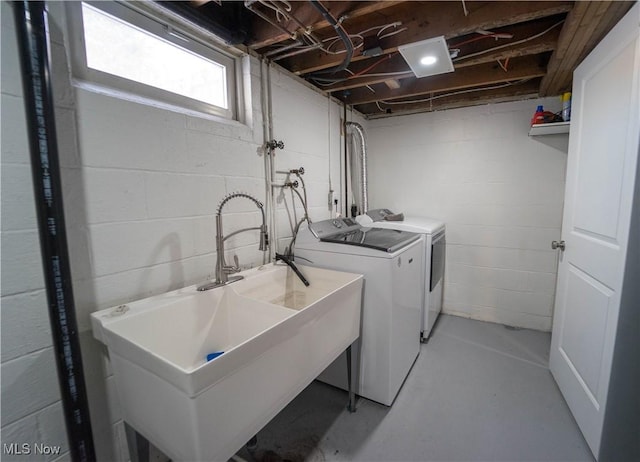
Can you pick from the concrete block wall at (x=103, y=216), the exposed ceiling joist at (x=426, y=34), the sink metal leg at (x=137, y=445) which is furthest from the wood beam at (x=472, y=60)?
the sink metal leg at (x=137, y=445)

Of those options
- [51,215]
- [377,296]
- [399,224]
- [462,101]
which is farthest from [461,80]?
[51,215]

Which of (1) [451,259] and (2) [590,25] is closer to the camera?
(2) [590,25]

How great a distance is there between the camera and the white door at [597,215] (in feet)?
4.20

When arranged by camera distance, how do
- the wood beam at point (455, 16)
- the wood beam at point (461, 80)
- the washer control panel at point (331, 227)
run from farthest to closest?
the wood beam at point (461, 80)
the washer control panel at point (331, 227)
the wood beam at point (455, 16)

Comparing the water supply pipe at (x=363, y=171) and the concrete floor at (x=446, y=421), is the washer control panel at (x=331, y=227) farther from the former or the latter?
the concrete floor at (x=446, y=421)

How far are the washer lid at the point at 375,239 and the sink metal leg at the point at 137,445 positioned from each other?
4.22 feet

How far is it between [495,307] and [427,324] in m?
0.90

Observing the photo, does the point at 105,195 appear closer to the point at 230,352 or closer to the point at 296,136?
the point at 230,352

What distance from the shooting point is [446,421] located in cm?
167

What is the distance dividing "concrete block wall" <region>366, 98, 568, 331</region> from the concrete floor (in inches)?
27.9

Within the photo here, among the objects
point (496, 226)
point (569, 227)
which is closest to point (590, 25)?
point (569, 227)

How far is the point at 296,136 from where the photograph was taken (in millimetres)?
2201

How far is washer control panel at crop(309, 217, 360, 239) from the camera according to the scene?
194cm

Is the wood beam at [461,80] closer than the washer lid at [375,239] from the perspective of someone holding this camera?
No
